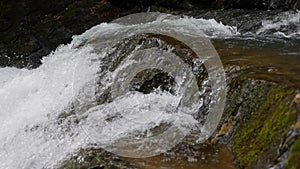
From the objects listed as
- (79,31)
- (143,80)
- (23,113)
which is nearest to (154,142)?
(143,80)

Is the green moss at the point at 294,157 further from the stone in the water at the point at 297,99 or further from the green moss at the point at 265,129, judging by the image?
the stone in the water at the point at 297,99

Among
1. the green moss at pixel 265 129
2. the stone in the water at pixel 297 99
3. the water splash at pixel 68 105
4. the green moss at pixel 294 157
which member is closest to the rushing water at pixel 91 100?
the water splash at pixel 68 105

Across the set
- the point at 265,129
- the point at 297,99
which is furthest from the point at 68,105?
the point at 297,99

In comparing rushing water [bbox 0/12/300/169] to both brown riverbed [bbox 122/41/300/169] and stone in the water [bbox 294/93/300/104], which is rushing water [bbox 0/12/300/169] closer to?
brown riverbed [bbox 122/41/300/169]

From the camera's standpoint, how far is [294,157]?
10.4 feet

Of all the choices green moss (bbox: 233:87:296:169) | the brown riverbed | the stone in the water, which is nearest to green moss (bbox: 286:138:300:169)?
green moss (bbox: 233:87:296:169)

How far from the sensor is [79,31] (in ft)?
38.3

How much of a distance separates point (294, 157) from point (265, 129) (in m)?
0.77

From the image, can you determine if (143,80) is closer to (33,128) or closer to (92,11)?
(33,128)

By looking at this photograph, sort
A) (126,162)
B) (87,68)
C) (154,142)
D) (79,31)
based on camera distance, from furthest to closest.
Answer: (79,31), (87,68), (154,142), (126,162)

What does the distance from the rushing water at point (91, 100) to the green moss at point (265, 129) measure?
0.19 meters

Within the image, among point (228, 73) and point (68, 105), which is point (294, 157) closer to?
point (228, 73)

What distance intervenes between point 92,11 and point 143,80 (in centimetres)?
629

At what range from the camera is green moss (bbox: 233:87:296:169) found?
145 inches
